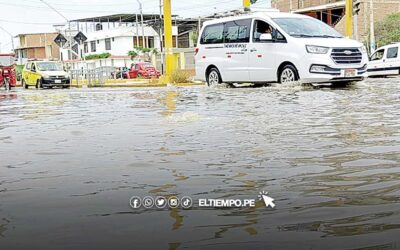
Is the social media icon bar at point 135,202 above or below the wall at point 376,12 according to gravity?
below

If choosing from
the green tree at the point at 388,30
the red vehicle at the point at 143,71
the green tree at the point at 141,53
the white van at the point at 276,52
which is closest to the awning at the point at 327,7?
the green tree at the point at 388,30

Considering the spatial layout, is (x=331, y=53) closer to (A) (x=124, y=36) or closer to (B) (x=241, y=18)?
(B) (x=241, y=18)

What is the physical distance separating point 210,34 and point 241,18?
4.51 feet

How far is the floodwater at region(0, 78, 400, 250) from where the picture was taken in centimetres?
264

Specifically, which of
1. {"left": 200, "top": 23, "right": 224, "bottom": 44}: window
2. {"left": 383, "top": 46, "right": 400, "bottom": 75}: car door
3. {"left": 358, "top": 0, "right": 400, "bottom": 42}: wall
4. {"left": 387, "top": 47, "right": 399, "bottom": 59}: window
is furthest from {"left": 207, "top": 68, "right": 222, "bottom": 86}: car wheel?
{"left": 358, "top": 0, "right": 400, "bottom": 42}: wall

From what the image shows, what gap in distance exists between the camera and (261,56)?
13.9 m

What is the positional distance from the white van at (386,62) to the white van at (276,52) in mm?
11222

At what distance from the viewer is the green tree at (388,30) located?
4245 cm

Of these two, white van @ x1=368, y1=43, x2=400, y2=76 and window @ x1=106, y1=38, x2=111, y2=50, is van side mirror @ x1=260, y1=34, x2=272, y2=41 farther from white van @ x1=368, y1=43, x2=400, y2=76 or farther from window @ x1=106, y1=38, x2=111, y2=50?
window @ x1=106, y1=38, x2=111, y2=50

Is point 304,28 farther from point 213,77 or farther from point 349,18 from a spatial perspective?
point 349,18

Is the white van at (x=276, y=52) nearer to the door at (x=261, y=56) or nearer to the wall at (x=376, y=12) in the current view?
the door at (x=261, y=56)

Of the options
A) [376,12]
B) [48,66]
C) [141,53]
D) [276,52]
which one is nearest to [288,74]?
[276,52]

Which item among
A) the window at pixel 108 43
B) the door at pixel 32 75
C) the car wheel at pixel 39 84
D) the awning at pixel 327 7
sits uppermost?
the awning at pixel 327 7

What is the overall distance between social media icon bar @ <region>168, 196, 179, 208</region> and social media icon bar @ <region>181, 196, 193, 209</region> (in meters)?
0.03
